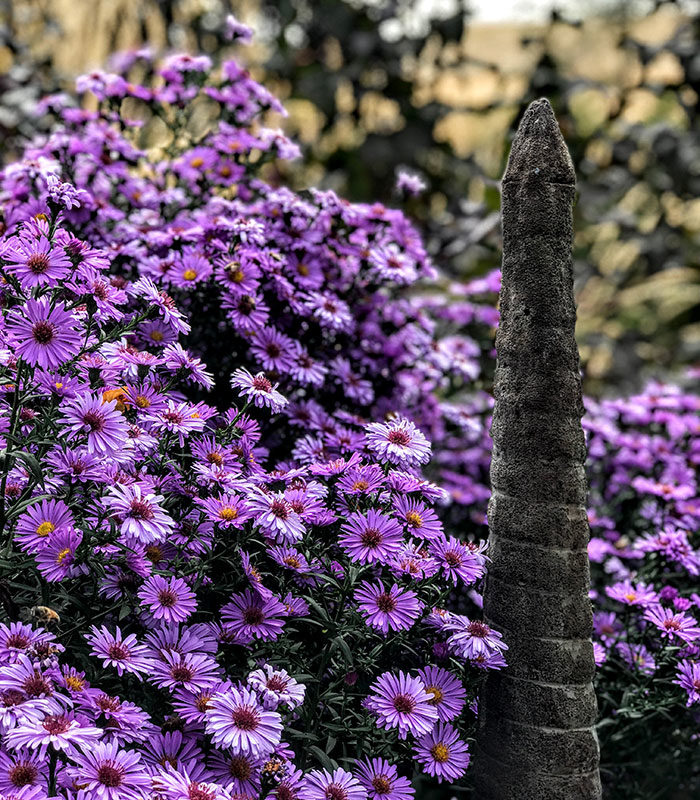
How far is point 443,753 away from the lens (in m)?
1.07

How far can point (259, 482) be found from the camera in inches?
47.1

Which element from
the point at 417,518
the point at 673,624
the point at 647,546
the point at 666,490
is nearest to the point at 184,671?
the point at 417,518

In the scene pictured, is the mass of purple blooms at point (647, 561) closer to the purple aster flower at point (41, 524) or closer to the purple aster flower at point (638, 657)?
the purple aster flower at point (638, 657)

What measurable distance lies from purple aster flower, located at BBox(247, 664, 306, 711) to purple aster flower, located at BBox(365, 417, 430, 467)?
0.33 metres

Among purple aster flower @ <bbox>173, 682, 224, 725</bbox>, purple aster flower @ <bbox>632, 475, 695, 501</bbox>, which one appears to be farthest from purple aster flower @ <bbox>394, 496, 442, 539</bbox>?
purple aster flower @ <bbox>632, 475, 695, 501</bbox>

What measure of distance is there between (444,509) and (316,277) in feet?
2.01

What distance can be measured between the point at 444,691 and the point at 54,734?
0.48 meters

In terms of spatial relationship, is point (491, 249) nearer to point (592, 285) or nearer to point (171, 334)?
point (592, 285)

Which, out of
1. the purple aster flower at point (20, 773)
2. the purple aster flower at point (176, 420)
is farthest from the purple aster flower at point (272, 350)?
the purple aster flower at point (20, 773)

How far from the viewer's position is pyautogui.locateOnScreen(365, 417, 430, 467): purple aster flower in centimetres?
121

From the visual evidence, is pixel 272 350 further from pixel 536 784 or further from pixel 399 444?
pixel 536 784

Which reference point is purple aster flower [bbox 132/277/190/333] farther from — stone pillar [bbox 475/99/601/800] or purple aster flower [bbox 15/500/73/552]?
stone pillar [bbox 475/99/601/800]

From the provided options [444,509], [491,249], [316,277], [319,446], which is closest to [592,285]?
[491,249]

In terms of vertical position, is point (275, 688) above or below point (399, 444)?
below
